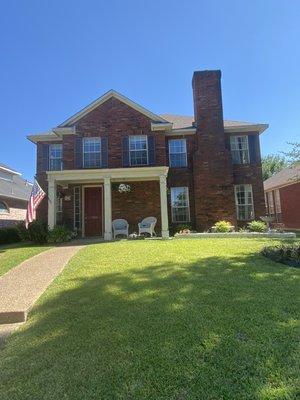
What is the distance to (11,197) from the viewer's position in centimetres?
2291

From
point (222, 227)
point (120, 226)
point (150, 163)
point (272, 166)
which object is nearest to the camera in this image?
point (222, 227)

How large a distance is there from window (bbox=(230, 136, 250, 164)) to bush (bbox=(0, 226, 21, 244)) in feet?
39.9

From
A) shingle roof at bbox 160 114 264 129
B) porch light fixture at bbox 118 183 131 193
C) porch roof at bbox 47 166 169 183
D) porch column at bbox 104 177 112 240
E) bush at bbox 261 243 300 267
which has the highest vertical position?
shingle roof at bbox 160 114 264 129

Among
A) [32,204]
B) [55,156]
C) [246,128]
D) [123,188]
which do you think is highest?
[246,128]

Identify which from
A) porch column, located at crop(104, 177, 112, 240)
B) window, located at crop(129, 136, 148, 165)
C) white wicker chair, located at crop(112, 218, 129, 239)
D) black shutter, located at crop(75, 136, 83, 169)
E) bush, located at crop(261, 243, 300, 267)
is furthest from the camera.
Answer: window, located at crop(129, 136, 148, 165)

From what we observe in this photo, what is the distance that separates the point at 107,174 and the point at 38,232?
3872 millimetres

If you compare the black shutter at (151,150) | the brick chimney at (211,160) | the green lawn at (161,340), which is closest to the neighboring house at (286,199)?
the brick chimney at (211,160)

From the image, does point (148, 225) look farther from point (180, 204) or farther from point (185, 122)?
point (185, 122)

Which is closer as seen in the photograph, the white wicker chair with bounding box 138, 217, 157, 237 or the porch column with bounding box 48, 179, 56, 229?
the porch column with bounding box 48, 179, 56, 229

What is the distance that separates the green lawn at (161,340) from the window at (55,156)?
1207cm

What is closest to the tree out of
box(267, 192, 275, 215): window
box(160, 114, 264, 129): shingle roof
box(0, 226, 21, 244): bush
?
box(267, 192, 275, 215): window

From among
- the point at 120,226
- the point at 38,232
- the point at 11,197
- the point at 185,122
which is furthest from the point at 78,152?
the point at 11,197

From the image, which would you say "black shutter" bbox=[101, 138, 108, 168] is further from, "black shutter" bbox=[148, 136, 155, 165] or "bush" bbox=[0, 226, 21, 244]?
"bush" bbox=[0, 226, 21, 244]

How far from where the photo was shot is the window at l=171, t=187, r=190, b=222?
1703 centimetres
